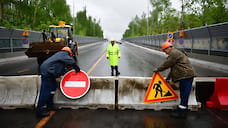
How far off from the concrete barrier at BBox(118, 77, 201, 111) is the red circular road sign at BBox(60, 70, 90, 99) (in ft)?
3.11

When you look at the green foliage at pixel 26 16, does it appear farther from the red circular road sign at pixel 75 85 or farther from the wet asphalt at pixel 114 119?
the wet asphalt at pixel 114 119

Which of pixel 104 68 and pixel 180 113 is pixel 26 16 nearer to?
pixel 104 68

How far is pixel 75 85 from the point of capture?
488cm

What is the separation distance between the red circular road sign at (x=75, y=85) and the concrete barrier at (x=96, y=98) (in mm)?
153

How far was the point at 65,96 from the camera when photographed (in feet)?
15.6

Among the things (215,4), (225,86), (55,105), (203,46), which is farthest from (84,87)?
(215,4)

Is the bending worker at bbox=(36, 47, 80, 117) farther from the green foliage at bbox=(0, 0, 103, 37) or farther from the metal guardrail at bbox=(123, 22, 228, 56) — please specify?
the green foliage at bbox=(0, 0, 103, 37)

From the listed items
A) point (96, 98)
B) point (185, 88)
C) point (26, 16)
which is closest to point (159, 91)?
point (185, 88)

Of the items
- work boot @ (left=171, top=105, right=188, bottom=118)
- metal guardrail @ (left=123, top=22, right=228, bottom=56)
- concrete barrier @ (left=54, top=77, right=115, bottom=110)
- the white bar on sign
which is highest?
metal guardrail @ (left=123, top=22, right=228, bottom=56)

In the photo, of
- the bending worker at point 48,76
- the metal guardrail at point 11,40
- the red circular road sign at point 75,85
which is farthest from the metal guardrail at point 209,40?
the metal guardrail at point 11,40

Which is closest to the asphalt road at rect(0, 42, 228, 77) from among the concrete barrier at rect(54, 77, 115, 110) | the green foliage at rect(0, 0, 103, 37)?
the concrete barrier at rect(54, 77, 115, 110)

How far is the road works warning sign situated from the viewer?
4755mm

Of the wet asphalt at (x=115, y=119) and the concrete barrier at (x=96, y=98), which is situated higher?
the concrete barrier at (x=96, y=98)

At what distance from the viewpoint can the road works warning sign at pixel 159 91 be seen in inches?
187
